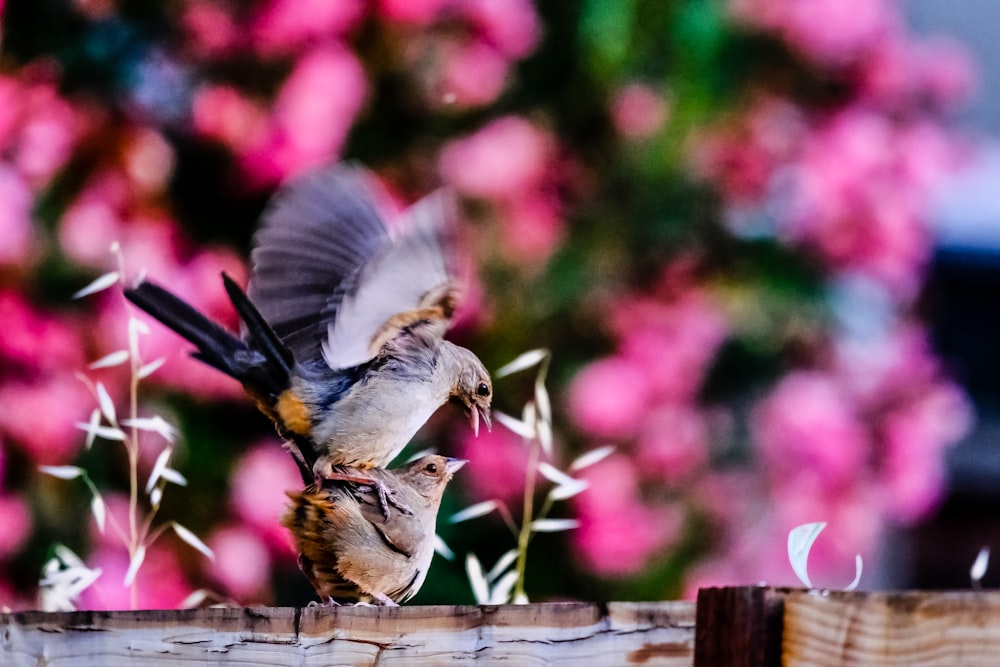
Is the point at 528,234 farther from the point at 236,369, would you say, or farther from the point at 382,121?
the point at 236,369

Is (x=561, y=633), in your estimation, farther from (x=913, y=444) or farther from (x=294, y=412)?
(x=913, y=444)

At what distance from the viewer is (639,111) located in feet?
7.47

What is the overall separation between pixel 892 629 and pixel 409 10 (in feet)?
5.10

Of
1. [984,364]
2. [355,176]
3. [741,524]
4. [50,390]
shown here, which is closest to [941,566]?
[984,364]

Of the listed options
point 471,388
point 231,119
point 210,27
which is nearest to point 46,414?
point 231,119

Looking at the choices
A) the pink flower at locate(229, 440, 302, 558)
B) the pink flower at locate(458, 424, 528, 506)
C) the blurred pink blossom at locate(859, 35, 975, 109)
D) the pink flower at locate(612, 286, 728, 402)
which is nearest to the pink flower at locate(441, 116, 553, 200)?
the pink flower at locate(612, 286, 728, 402)

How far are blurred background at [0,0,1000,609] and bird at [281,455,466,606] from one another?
863 millimetres

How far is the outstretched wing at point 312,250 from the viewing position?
1.22m

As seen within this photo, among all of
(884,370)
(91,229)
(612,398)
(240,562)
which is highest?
(884,370)

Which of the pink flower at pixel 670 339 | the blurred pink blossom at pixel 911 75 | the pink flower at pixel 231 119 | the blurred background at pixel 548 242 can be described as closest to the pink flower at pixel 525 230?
the blurred background at pixel 548 242

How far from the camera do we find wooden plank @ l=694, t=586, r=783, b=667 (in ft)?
2.61

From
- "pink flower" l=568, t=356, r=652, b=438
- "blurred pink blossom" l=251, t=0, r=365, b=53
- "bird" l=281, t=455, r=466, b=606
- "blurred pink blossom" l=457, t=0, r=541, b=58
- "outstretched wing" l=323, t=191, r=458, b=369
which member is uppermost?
"blurred pink blossom" l=457, t=0, r=541, b=58

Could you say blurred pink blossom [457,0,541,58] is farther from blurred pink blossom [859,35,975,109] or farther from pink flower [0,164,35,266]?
pink flower [0,164,35,266]

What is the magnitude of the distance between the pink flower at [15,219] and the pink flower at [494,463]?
696 mm
